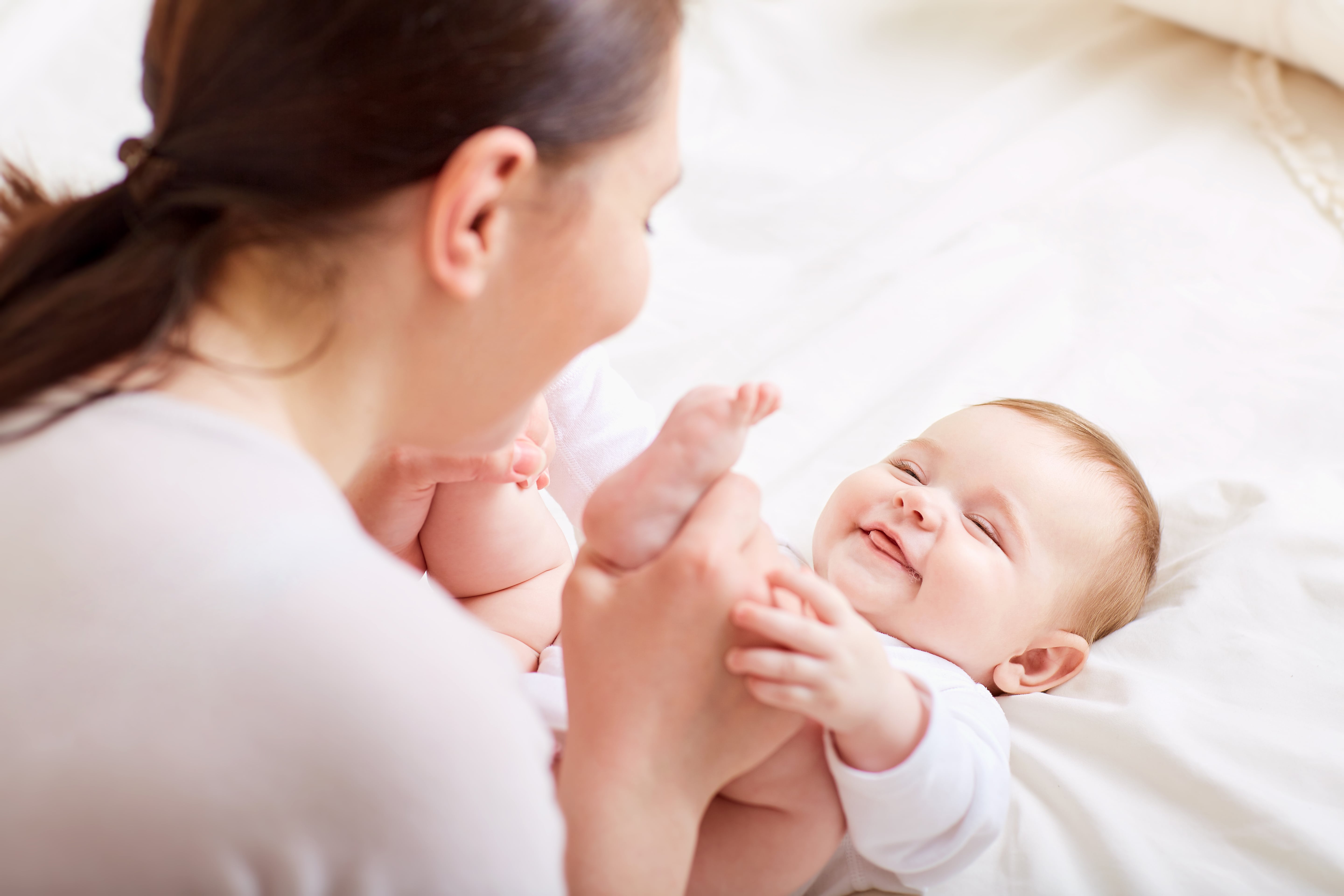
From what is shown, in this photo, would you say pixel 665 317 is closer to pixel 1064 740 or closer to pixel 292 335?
pixel 1064 740

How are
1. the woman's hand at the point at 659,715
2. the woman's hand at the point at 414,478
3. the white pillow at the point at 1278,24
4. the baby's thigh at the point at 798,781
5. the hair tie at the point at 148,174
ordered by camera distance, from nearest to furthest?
the hair tie at the point at 148,174, the woman's hand at the point at 659,715, the baby's thigh at the point at 798,781, the woman's hand at the point at 414,478, the white pillow at the point at 1278,24

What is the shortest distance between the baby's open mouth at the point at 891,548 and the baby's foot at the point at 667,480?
12.1 inches

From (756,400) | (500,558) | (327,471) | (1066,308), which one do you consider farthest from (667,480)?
(1066,308)

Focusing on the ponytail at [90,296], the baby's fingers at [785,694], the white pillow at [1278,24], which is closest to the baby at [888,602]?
the baby's fingers at [785,694]

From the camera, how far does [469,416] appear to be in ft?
2.29

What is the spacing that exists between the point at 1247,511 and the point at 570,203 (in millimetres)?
821

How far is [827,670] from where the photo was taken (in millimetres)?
697

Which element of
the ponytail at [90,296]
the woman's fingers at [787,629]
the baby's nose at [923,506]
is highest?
the ponytail at [90,296]

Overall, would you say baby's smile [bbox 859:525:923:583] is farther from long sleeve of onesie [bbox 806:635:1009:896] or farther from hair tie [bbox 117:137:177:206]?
hair tie [bbox 117:137:177:206]

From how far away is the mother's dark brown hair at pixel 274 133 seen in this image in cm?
56

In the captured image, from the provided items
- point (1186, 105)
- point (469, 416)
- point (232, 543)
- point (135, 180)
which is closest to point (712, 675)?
point (469, 416)

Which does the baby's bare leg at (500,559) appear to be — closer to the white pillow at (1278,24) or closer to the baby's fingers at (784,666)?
the baby's fingers at (784,666)

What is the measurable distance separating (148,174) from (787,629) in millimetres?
443

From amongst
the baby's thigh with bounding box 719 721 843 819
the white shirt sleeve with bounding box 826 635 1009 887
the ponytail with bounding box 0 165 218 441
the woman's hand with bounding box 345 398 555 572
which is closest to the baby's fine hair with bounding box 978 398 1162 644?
the white shirt sleeve with bounding box 826 635 1009 887
